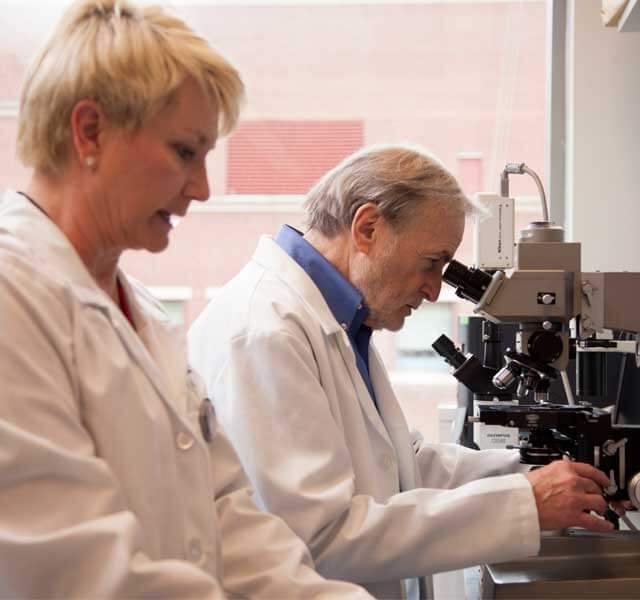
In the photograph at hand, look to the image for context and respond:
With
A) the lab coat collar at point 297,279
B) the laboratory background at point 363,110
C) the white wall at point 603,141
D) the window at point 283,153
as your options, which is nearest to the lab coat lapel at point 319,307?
the lab coat collar at point 297,279

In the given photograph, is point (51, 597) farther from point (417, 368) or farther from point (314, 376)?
point (417, 368)

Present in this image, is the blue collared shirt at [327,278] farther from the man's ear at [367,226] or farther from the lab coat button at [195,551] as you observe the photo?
the lab coat button at [195,551]

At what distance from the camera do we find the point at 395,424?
1.65 m

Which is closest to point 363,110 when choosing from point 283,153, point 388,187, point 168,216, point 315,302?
point 283,153

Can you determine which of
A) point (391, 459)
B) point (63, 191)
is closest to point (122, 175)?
point (63, 191)

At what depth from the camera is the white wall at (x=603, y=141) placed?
2.92 metres

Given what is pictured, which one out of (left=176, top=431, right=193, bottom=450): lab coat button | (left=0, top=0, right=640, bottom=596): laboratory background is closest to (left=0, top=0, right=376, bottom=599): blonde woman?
(left=176, top=431, right=193, bottom=450): lab coat button

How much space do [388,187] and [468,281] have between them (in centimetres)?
22

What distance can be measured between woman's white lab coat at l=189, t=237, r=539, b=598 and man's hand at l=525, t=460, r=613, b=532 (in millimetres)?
25

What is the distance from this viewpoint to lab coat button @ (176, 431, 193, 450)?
3.28 ft

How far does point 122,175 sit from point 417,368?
8.83ft

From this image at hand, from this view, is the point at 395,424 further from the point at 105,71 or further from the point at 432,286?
the point at 105,71

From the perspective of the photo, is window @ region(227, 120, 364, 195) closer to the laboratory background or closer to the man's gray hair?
the laboratory background

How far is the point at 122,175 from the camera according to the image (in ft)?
3.11
